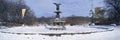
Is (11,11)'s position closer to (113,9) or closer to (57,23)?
(113,9)

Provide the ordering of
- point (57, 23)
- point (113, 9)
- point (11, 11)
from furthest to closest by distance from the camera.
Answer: point (11, 11), point (113, 9), point (57, 23)

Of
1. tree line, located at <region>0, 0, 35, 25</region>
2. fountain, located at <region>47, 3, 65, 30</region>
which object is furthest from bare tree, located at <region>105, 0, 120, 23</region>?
fountain, located at <region>47, 3, 65, 30</region>

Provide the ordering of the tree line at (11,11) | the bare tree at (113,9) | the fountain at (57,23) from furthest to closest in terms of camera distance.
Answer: the tree line at (11,11)
the bare tree at (113,9)
the fountain at (57,23)

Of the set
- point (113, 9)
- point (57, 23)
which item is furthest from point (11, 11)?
point (57, 23)

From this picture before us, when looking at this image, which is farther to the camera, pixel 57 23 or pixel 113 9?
pixel 113 9

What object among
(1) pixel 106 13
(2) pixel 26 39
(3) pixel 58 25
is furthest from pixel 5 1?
(2) pixel 26 39

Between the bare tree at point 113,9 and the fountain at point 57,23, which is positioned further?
the bare tree at point 113,9

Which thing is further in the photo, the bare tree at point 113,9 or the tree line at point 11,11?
the tree line at point 11,11

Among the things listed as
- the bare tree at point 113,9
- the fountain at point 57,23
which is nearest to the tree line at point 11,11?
the bare tree at point 113,9

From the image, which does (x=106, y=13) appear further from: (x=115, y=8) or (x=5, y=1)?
(x=5, y=1)

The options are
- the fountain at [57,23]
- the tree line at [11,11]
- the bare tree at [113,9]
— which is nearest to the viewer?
the fountain at [57,23]

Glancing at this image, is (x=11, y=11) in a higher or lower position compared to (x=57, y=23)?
lower

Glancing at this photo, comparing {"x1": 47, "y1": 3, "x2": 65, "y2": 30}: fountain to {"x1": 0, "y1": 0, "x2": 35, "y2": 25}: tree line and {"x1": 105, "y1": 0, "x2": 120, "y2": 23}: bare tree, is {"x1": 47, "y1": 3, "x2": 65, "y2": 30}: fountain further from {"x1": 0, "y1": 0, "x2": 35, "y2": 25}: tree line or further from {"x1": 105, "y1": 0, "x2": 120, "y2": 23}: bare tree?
{"x1": 0, "y1": 0, "x2": 35, "y2": 25}: tree line

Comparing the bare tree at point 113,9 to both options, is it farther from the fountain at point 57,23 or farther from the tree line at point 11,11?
the fountain at point 57,23
